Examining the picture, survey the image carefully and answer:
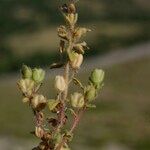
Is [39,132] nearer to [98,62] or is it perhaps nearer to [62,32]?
[62,32]

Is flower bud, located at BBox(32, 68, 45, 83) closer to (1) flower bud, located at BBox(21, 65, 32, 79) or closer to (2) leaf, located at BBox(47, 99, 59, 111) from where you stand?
(1) flower bud, located at BBox(21, 65, 32, 79)

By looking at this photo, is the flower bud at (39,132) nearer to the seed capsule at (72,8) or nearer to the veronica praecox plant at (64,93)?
the veronica praecox plant at (64,93)

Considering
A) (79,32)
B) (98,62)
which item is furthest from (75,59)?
(98,62)

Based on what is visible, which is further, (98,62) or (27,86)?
(98,62)

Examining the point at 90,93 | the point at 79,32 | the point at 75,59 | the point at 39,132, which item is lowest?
the point at 39,132

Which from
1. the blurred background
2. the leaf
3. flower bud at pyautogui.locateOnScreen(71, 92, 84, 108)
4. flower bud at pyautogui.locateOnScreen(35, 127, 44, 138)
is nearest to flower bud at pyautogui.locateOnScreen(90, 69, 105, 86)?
flower bud at pyautogui.locateOnScreen(71, 92, 84, 108)

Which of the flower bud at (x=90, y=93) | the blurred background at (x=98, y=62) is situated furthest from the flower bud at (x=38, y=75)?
the blurred background at (x=98, y=62)

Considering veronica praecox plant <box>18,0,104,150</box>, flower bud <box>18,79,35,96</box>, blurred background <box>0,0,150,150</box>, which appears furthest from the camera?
blurred background <box>0,0,150,150</box>

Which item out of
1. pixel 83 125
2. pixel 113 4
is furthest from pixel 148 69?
pixel 113 4
